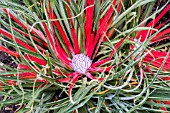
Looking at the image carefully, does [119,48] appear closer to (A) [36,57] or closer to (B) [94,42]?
(B) [94,42]

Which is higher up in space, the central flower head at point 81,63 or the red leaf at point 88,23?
the red leaf at point 88,23

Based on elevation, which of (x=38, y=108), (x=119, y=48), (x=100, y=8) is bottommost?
(x=38, y=108)

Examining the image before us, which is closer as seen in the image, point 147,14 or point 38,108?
point 38,108

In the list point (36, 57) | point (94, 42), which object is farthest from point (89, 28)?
point (36, 57)

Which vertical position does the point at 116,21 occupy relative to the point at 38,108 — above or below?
above

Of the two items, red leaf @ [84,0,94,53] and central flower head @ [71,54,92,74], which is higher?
red leaf @ [84,0,94,53]
